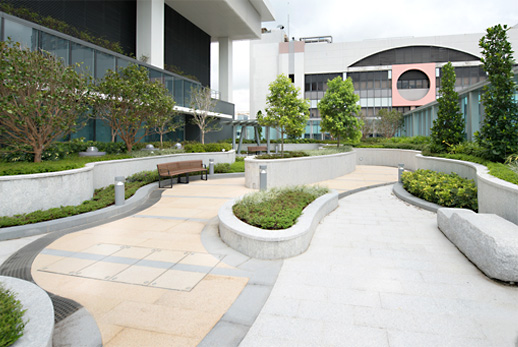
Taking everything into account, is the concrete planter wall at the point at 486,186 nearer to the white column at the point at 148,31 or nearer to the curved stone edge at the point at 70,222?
the curved stone edge at the point at 70,222

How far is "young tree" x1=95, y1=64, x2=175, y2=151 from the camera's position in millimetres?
14233

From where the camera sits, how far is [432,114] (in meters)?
21.4

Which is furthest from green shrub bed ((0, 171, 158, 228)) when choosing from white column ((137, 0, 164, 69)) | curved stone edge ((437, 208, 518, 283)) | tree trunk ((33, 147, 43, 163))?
white column ((137, 0, 164, 69))

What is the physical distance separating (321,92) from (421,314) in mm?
52707

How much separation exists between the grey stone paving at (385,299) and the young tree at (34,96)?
324 inches

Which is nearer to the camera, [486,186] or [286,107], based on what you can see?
[486,186]

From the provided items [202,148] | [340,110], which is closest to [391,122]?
[340,110]

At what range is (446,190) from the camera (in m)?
8.85

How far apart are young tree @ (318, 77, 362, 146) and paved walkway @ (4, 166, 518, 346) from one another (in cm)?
1469

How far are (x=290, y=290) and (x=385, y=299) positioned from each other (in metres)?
1.16

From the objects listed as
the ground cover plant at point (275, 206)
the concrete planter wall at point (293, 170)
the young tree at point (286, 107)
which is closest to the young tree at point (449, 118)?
the concrete planter wall at point (293, 170)

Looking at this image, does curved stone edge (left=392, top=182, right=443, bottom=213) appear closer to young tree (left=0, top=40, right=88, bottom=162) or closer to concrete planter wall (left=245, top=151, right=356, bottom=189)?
concrete planter wall (left=245, top=151, right=356, bottom=189)

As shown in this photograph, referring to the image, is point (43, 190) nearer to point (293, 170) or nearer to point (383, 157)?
point (293, 170)

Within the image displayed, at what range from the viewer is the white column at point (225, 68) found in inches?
1484
